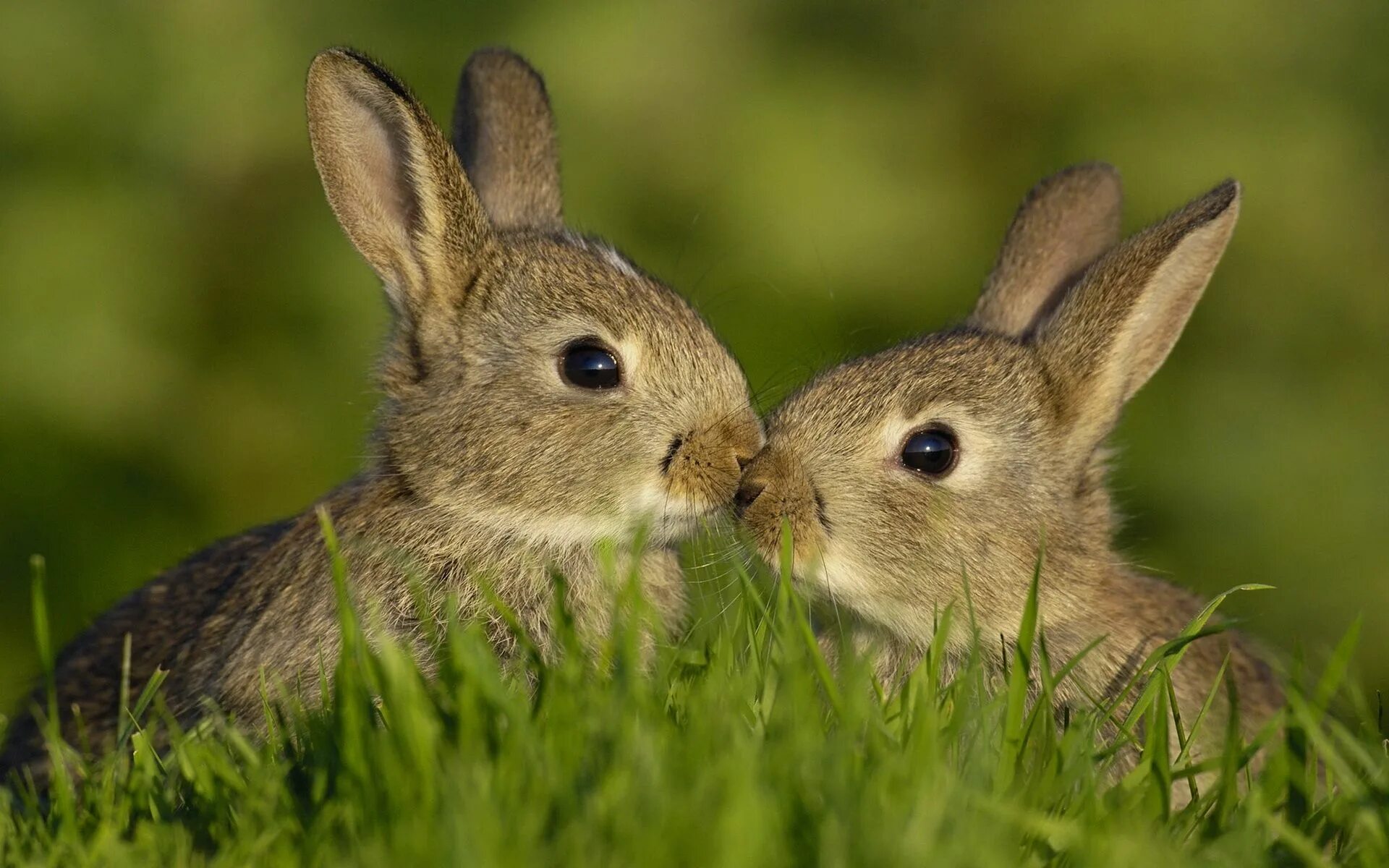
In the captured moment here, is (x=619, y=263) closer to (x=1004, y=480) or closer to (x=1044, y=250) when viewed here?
(x=1004, y=480)

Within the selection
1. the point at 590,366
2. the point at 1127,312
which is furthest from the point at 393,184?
the point at 1127,312

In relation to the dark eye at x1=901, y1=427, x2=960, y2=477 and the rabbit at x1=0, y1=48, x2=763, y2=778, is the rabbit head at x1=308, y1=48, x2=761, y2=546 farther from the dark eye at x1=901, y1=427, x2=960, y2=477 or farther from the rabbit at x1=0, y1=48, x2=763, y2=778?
the dark eye at x1=901, y1=427, x2=960, y2=477

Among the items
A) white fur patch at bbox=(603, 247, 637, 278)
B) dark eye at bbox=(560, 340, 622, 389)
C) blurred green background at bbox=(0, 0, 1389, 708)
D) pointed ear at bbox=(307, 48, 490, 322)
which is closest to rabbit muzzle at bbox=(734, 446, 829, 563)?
dark eye at bbox=(560, 340, 622, 389)

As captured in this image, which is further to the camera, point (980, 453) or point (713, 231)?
point (713, 231)

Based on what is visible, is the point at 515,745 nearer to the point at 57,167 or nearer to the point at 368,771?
the point at 368,771

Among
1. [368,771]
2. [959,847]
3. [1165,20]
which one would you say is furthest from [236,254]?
[959,847]

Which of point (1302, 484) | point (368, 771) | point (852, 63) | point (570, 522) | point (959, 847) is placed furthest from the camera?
point (852, 63)

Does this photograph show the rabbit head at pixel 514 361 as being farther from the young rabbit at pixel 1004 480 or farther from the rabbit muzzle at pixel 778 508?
the young rabbit at pixel 1004 480
